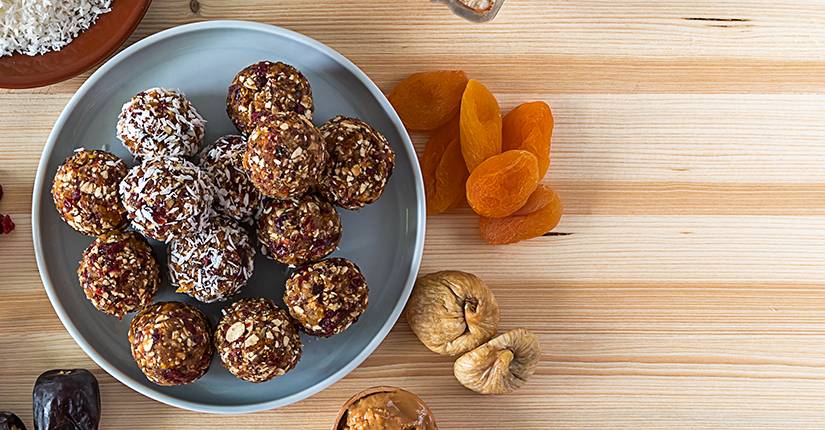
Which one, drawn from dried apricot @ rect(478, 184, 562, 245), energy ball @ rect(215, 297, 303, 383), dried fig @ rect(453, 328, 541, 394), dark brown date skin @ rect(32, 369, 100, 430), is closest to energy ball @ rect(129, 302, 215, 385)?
energy ball @ rect(215, 297, 303, 383)

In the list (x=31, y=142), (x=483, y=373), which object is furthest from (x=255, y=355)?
(x=31, y=142)

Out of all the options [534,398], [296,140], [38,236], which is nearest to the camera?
[296,140]

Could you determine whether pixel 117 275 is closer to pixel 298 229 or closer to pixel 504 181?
pixel 298 229

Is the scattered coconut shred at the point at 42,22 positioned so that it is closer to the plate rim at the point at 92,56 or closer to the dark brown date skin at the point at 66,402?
the plate rim at the point at 92,56

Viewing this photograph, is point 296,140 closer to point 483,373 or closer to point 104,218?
point 104,218

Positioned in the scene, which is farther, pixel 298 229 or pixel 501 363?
pixel 501 363

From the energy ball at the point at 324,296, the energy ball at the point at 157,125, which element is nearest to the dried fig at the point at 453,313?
the energy ball at the point at 324,296

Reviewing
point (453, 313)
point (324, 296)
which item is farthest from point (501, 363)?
point (324, 296)
